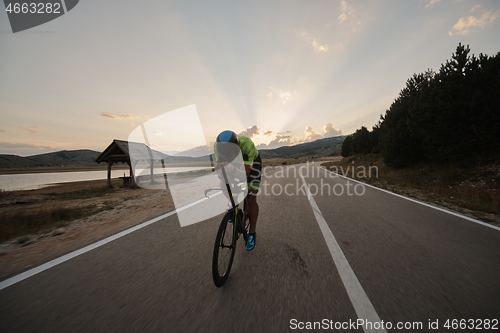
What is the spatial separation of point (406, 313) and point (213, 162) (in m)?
2.74

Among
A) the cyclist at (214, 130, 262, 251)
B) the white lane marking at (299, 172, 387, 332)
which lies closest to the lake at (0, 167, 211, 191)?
the cyclist at (214, 130, 262, 251)

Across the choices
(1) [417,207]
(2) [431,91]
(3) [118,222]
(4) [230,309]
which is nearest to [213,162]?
(4) [230,309]

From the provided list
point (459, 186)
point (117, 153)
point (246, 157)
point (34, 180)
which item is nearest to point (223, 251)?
point (246, 157)

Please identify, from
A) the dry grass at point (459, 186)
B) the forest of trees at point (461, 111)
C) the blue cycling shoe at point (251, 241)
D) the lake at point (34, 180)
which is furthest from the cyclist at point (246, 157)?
the lake at point (34, 180)

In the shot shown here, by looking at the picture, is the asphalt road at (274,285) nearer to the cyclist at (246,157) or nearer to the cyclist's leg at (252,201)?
the cyclist's leg at (252,201)

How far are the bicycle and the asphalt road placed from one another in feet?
0.50

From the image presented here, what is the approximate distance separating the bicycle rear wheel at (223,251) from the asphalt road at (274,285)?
0.13m

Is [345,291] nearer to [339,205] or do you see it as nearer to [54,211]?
[339,205]

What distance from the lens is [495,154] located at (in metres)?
9.69

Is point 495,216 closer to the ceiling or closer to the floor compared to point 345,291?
closer to the floor

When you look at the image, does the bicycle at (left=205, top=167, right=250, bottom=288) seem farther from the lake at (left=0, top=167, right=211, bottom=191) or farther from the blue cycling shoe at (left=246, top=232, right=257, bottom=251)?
the lake at (left=0, top=167, right=211, bottom=191)

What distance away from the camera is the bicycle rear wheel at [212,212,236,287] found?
2074mm

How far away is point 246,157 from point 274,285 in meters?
1.70

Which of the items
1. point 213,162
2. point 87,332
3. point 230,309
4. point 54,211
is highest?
A: point 213,162
